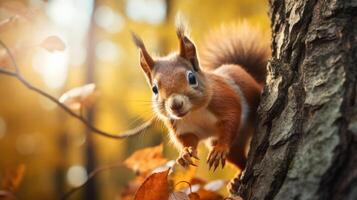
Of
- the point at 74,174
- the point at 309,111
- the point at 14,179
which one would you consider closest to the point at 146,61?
the point at 14,179

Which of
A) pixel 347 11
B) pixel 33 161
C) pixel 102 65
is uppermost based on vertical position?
pixel 347 11

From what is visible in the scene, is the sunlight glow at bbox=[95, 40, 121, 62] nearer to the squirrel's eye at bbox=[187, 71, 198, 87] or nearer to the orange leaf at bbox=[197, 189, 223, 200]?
the squirrel's eye at bbox=[187, 71, 198, 87]

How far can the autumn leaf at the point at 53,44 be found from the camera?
7.74 ft

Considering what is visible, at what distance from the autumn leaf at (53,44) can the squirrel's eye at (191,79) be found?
0.60 meters

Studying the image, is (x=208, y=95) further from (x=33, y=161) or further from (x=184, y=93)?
(x=33, y=161)

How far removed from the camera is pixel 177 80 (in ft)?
7.73

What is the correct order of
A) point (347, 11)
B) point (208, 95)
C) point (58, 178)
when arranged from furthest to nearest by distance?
1. point (58, 178)
2. point (208, 95)
3. point (347, 11)

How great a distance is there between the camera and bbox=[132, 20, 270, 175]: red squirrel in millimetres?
2334

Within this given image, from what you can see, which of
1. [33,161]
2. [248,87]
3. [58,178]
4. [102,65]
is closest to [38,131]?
[33,161]

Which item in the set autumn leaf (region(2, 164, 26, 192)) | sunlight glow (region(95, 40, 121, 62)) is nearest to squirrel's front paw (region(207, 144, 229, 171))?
autumn leaf (region(2, 164, 26, 192))

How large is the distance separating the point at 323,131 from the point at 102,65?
355 inches

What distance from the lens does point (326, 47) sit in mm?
1688

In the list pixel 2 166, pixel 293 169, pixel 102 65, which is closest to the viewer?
pixel 293 169

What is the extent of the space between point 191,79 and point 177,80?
0.31ft
